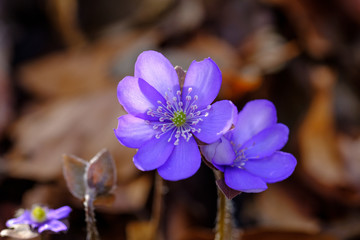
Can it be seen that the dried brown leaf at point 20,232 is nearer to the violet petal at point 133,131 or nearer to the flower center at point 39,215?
the flower center at point 39,215

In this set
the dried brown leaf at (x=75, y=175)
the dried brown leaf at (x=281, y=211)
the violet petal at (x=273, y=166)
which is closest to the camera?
the violet petal at (x=273, y=166)

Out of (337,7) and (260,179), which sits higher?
(337,7)

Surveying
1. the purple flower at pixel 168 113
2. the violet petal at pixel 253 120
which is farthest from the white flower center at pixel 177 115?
the violet petal at pixel 253 120

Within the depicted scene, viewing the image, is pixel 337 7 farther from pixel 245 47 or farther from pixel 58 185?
pixel 58 185

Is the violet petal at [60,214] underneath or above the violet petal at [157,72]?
underneath

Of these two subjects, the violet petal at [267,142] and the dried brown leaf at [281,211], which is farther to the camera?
the dried brown leaf at [281,211]

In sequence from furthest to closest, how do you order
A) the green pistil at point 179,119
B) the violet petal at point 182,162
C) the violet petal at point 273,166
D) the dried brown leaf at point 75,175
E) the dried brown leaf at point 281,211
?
1. the dried brown leaf at point 281,211
2. the dried brown leaf at point 75,175
3. the green pistil at point 179,119
4. the violet petal at point 273,166
5. the violet petal at point 182,162

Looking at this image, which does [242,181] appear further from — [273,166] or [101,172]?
[101,172]

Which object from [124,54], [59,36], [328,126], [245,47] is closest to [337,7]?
[245,47]
